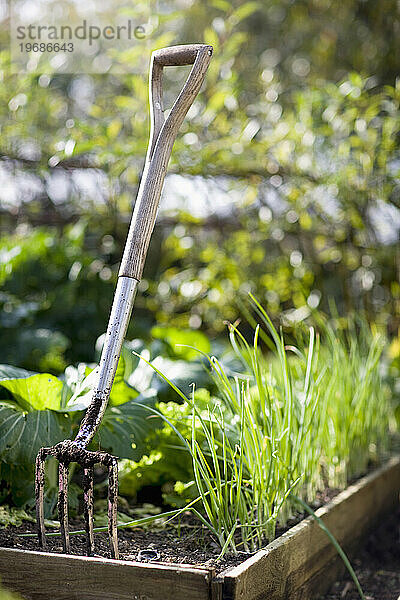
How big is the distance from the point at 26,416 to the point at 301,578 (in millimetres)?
639

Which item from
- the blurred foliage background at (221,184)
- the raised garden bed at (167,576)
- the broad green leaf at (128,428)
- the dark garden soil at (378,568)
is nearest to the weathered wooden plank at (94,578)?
the raised garden bed at (167,576)

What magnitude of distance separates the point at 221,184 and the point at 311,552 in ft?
6.17

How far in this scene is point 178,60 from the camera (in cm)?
123

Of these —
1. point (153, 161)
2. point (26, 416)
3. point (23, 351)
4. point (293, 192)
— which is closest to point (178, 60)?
point (153, 161)

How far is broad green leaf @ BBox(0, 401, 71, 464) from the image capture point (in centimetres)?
128

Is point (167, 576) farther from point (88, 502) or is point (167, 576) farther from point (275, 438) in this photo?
point (275, 438)

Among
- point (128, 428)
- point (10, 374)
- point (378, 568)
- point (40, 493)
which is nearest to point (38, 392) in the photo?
point (10, 374)

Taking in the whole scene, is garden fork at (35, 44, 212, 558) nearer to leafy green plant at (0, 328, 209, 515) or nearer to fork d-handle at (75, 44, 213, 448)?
fork d-handle at (75, 44, 213, 448)

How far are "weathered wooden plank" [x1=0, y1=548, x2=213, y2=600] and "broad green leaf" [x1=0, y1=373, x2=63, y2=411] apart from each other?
35 cm

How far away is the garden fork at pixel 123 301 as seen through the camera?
1060mm

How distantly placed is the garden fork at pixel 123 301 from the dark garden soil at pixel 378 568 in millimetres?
659

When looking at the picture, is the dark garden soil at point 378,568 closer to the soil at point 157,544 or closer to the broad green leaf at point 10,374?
the soil at point 157,544

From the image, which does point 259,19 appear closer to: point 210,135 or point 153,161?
point 210,135

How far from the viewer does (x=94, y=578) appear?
3.32ft
